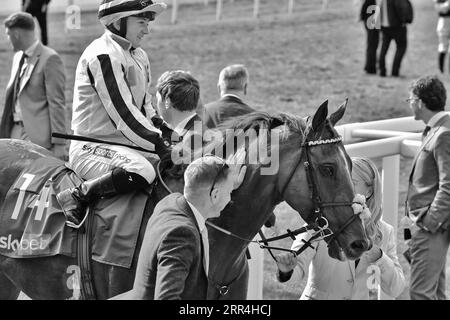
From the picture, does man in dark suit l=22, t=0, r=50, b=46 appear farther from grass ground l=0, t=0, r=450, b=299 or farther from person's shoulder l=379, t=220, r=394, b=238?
person's shoulder l=379, t=220, r=394, b=238

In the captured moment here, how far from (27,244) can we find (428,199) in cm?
279

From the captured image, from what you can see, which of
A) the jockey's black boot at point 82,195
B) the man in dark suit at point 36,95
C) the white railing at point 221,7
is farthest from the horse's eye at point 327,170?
the white railing at point 221,7

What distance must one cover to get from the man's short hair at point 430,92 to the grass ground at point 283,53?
4200mm

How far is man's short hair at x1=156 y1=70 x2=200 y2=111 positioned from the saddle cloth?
674 millimetres

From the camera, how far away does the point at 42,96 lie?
7719mm

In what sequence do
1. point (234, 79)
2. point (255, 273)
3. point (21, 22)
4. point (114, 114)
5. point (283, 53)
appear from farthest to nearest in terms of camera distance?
point (283, 53) → point (21, 22) → point (234, 79) → point (255, 273) → point (114, 114)

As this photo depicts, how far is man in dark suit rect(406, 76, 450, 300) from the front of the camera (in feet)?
22.1

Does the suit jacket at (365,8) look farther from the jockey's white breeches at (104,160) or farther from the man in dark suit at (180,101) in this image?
the jockey's white breeches at (104,160)

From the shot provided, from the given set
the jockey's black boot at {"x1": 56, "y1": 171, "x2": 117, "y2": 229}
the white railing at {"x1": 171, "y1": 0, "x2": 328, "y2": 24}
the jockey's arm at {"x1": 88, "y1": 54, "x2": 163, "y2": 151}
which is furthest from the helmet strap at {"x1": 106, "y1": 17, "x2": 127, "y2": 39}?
the white railing at {"x1": 171, "y1": 0, "x2": 328, "y2": 24}

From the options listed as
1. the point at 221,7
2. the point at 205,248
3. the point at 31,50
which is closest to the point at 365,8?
the point at 221,7

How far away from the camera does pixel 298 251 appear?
5.09 m

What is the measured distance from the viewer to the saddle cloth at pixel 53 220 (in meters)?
5.15

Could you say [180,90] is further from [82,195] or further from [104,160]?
[82,195]
